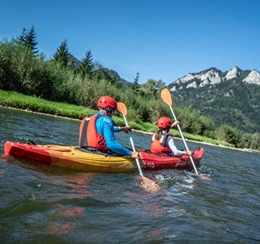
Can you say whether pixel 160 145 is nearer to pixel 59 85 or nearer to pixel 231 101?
pixel 59 85

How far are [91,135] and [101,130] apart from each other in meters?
0.26

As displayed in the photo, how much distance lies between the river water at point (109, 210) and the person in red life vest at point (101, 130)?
64 centimetres

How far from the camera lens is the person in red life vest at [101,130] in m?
6.28

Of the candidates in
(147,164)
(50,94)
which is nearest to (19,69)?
(50,94)

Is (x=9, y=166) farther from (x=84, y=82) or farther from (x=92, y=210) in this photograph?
(x=84, y=82)

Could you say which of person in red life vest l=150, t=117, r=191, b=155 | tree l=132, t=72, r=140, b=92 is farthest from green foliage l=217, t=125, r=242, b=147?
person in red life vest l=150, t=117, r=191, b=155

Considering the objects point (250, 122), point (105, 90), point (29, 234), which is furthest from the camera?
point (250, 122)

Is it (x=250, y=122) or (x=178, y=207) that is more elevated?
(x=250, y=122)

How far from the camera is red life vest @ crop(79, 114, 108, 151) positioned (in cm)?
632

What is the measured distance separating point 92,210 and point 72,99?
2938 centimetres

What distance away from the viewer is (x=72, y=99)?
32.5 meters

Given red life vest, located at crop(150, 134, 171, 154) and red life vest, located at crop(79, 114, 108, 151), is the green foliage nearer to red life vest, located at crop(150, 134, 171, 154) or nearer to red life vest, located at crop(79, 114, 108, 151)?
red life vest, located at crop(150, 134, 171, 154)

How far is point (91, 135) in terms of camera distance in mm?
6426

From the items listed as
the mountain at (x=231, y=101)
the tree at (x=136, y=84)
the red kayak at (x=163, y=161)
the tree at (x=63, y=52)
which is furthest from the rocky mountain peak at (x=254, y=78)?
the red kayak at (x=163, y=161)
